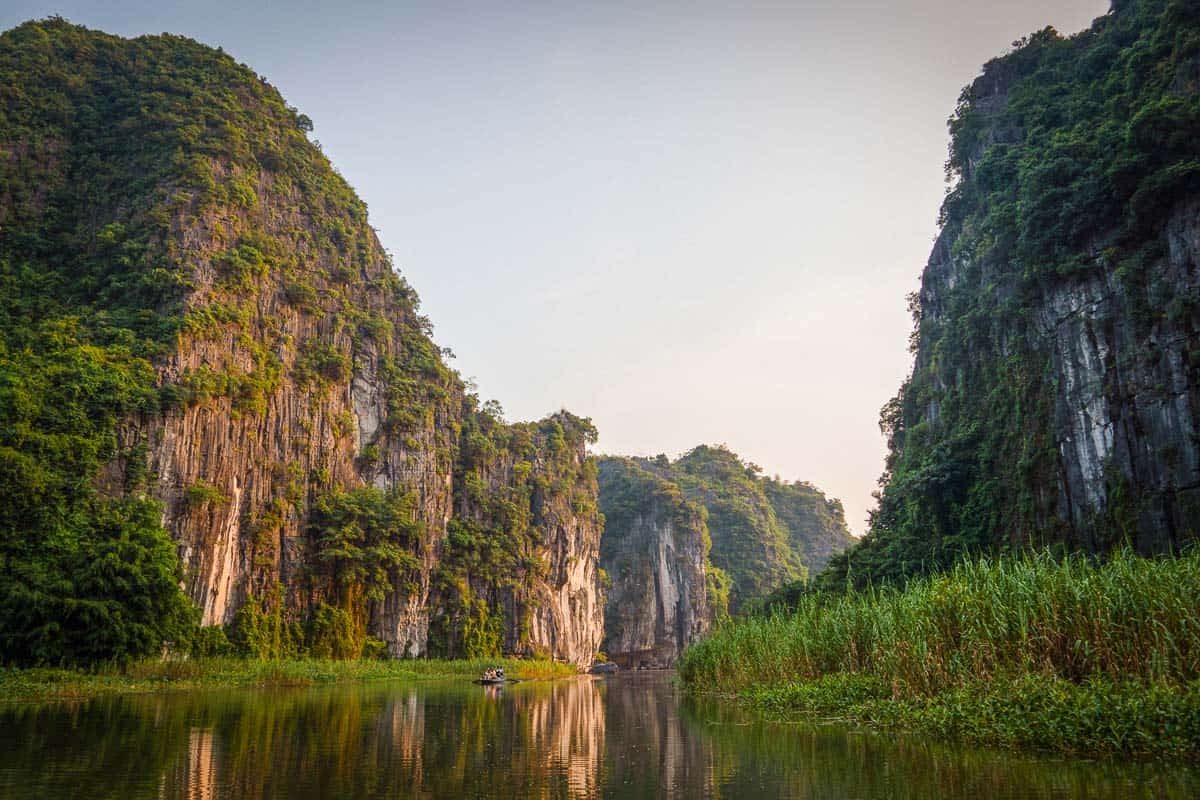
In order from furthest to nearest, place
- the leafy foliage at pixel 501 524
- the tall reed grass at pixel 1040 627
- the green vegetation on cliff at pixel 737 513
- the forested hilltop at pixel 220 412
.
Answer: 1. the green vegetation on cliff at pixel 737 513
2. the leafy foliage at pixel 501 524
3. the forested hilltop at pixel 220 412
4. the tall reed grass at pixel 1040 627

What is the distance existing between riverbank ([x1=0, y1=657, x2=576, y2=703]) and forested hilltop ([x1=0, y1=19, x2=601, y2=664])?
1.00 m

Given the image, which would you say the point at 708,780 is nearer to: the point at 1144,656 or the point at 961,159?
the point at 1144,656

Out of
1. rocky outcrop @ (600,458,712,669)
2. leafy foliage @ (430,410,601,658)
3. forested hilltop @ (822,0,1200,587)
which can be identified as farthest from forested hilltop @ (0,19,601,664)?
forested hilltop @ (822,0,1200,587)

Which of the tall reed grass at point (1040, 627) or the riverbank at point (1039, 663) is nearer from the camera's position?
the riverbank at point (1039, 663)

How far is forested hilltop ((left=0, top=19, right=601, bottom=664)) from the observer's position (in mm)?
26359

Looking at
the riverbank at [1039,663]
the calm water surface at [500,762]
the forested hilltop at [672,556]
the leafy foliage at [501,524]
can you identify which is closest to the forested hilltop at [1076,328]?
the riverbank at [1039,663]

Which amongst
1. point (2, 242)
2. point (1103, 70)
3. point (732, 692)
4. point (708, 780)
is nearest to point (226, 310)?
point (2, 242)

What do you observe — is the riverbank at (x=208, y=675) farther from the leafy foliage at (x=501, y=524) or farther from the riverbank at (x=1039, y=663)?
the riverbank at (x=1039, y=663)

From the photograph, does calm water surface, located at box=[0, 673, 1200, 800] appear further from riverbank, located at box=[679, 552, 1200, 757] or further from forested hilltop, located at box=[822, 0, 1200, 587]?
forested hilltop, located at box=[822, 0, 1200, 587]

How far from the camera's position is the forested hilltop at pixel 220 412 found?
86.5ft

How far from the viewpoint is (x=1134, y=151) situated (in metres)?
23.0

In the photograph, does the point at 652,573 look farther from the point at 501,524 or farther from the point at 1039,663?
the point at 1039,663

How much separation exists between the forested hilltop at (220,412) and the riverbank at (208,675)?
1004mm

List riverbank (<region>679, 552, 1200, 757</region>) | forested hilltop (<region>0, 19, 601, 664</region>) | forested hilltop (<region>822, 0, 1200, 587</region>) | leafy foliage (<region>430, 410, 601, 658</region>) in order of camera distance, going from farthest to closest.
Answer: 1. leafy foliage (<region>430, 410, 601, 658</region>)
2. forested hilltop (<region>0, 19, 601, 664</region>)
3. forested hilltop (<region>822, 0, 1200, 587</region>)
4. riverbank (<region>679, 552, 1200, 757</region>)
